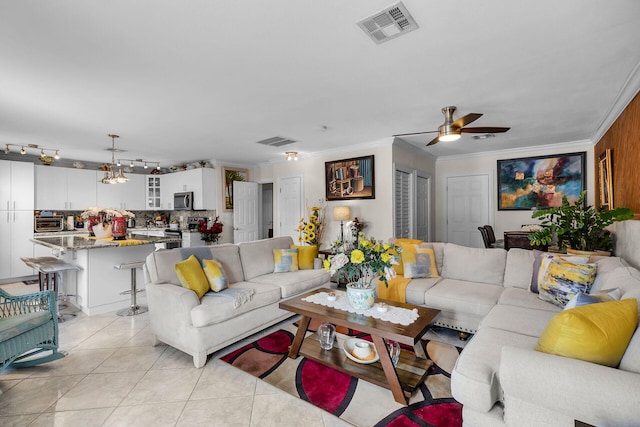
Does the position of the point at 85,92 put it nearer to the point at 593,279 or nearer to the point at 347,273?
the point at 347,273

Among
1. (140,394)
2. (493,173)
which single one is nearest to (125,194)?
(140,394)

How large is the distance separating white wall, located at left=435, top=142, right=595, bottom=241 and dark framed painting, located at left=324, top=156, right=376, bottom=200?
2.22m

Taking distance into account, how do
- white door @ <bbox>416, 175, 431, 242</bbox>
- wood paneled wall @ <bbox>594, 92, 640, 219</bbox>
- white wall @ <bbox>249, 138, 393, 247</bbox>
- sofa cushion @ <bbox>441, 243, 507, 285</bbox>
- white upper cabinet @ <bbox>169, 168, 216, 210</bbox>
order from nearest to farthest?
wood paneled wall @ <bbox>594, 92, 640, 219</bbox> < sofa cushion @ <bbox>441, 243, 507, 285</bbox> < white wall @ <bbox>249, 138, 393, 247</bbox> < white door @ <bbox>416, 175, 431, 242</bbox> < white upper cabinet @ <bbox>169, 168, 216, 210</bbox>

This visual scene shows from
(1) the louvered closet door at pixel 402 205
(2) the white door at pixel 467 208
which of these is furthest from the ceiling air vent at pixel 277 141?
(2) the white door at pixel 467 208

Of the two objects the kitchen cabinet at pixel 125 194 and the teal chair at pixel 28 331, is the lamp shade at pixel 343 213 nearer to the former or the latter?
the teal chair at pixel 28 331

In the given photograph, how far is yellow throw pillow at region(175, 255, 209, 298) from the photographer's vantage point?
8.61ft

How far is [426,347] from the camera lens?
269cm

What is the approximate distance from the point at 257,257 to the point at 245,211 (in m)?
3.54

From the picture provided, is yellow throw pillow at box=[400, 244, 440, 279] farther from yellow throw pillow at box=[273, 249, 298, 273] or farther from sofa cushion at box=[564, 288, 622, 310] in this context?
sofa cushion at box=[564, 288, 622, 310]

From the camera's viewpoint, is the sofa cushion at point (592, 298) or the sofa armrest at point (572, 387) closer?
the sofa armrest at point (572, 387)

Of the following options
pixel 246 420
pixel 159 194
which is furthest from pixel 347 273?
pixel 159 194

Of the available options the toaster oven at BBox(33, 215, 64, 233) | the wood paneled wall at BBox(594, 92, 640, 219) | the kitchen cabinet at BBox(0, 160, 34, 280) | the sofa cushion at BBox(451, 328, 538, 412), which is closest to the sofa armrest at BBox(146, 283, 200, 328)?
the sofa cushion at BBox(451, 328, 538, 412)

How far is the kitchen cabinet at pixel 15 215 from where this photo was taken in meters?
5.36

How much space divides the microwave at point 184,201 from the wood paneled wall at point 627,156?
6.95 m
